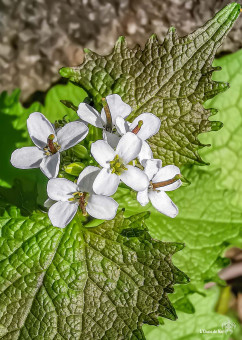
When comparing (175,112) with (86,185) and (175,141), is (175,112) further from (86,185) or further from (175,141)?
(86,185)

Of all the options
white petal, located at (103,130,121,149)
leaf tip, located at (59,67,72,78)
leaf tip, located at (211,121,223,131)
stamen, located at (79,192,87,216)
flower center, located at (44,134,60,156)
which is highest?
leaf tip, located at (59,67,72,78)

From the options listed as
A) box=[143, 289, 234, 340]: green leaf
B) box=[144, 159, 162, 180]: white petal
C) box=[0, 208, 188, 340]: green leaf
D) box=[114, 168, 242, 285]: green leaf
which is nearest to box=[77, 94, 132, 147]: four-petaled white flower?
box=[144, 159, 162, 180]: white petal

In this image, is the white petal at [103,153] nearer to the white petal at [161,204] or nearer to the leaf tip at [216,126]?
the white petal at [161,204]

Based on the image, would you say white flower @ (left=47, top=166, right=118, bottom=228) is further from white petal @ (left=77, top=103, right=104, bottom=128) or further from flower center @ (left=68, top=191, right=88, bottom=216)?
white petal @ (left=77, top=103, right=104, bottom=128)

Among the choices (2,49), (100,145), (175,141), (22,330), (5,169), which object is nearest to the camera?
(100,145)

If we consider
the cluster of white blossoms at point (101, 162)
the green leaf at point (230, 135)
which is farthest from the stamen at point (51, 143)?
the green leaf at point (230, 135)

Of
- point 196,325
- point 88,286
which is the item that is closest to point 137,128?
point 88,286

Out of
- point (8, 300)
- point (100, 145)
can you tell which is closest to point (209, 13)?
point (100, 145)
